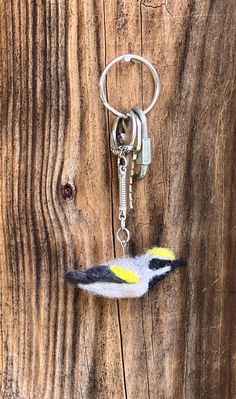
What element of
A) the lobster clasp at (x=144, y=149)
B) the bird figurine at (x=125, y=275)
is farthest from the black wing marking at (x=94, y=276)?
the lobster clasp at (x=144, y=149)

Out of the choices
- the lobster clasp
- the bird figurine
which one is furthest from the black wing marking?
the lobster clasp

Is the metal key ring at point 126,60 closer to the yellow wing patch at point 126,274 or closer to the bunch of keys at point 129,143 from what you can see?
the bunch of keys at point 129,143

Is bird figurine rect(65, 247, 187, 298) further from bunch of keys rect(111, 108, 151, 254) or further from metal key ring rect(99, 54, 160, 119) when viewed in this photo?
metal key ring rect(99, 54, 160, 119)

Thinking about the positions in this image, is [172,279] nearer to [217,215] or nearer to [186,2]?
[217,215]

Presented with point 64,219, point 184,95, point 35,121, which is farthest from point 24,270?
point 184,95

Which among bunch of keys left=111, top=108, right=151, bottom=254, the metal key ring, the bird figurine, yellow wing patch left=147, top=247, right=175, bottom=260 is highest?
the metal key ring

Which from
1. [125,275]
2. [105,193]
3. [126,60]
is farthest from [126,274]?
[126,60]

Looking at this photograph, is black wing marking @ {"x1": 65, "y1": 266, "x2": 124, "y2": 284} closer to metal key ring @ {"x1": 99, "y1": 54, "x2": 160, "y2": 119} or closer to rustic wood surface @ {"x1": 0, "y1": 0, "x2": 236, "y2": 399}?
rustic wood surface @ {"x1": 0, "y1": 0, "x2": 236, "y2": 399}

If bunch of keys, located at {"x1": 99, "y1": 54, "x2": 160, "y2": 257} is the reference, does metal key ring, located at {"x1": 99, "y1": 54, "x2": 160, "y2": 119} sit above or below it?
above

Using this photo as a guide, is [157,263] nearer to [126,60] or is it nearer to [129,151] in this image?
[129,151]
